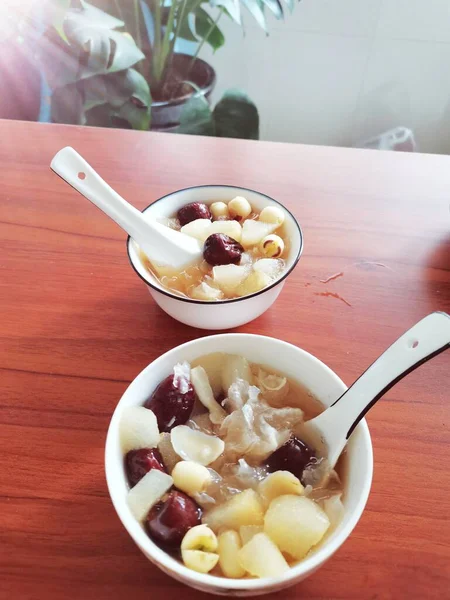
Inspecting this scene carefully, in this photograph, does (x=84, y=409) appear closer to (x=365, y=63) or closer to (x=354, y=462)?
(x=354, y=462)

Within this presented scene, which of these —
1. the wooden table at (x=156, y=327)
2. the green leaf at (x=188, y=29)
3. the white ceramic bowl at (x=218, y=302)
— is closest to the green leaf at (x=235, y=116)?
the green leaf at (x=188, y=29)

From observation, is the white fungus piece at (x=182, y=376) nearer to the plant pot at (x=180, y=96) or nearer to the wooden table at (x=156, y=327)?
the wooden table at (x=156, y=327)

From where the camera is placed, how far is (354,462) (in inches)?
20.9

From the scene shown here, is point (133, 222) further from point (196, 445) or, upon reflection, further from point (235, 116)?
point (235, 116)

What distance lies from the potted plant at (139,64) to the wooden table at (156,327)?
1.48 feet

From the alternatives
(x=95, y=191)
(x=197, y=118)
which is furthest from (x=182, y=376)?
(x=197, y=118)

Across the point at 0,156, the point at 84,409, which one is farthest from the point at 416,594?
the point at 0,156

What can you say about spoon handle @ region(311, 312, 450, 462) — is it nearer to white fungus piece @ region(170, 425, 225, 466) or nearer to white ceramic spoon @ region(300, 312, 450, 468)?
white ceramic spoon @ region(300, 312, 450, 468)

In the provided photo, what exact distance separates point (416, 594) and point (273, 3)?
4.85 feet

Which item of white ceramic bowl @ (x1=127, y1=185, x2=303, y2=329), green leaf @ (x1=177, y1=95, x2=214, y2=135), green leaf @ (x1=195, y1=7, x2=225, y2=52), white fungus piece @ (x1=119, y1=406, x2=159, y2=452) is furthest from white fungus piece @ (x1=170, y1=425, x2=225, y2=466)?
green leaf @ (x1=195, y1=7, x2=225, y2=52)

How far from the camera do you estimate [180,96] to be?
175 cm

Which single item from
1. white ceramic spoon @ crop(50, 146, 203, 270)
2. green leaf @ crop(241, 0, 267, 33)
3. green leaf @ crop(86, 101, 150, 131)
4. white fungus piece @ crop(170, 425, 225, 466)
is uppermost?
green leaf @ crop(241, 0, 267, 33)

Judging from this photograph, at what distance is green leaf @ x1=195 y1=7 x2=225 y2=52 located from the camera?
5.42 feet

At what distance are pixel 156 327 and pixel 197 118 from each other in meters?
0.94
